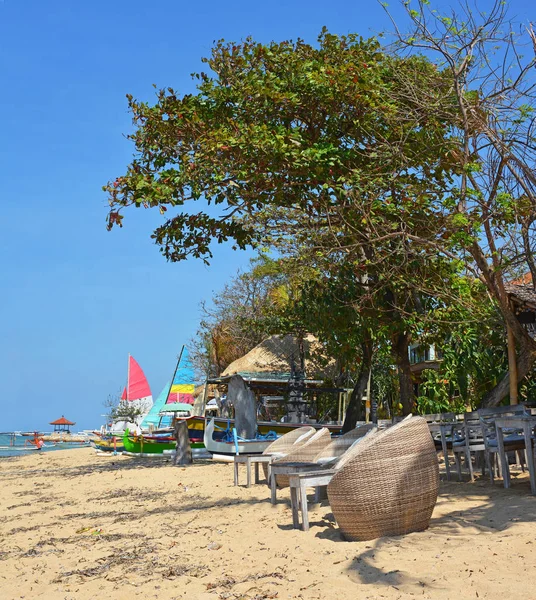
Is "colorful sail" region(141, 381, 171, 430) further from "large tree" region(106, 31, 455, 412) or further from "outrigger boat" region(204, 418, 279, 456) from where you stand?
"large tree" region(106, 31, 455, 412)

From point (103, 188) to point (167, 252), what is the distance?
229 cm

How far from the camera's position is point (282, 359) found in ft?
85.5

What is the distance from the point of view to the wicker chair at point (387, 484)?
16.7 ft

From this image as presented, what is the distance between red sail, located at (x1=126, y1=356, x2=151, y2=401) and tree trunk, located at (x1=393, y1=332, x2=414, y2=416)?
32.8m

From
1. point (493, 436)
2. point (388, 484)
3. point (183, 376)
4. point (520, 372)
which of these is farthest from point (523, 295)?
point (183, 376)

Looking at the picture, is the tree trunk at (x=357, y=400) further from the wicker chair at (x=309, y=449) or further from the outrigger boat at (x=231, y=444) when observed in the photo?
the wicker chair at (x=309, y=449)

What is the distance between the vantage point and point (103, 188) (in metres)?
12.7

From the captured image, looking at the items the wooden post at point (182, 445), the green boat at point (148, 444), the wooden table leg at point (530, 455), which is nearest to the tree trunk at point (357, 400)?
the wooden post at point (182, 445)

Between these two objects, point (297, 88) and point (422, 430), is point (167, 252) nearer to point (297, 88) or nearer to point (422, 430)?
point (297, 88)

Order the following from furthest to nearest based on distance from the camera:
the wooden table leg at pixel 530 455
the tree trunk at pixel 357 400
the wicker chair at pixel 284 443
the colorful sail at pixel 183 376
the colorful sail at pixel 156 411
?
1. the colorful sail at pixel 156 411
2. the colorful sail at pixel 183 376
3. the tree trunk at pixel 357 400
4. the wicker chair at pixel 284 443
5. the wooden table leg at pixel 530 455

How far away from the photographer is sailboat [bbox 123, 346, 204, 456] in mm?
22203

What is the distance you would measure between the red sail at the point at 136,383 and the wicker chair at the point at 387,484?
41285 millimetres

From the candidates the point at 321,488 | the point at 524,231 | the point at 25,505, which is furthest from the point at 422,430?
the point at 25,505

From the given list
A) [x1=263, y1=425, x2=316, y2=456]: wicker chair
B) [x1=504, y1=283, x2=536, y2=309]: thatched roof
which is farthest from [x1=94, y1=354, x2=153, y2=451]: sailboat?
[x1=263, y1=425, x2=316, y2=456]: wicker chair
